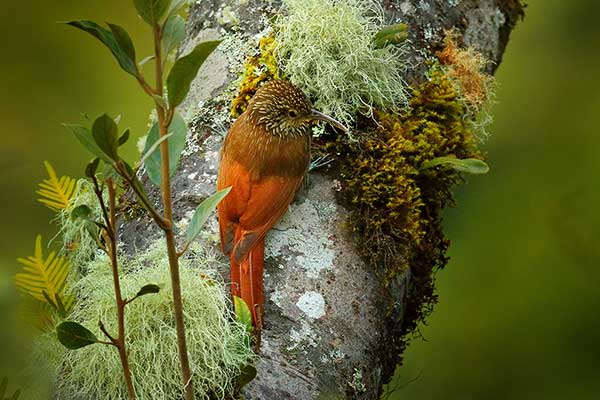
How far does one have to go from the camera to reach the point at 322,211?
227cm

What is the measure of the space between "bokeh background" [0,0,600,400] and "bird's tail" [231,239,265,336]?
1.24 meters

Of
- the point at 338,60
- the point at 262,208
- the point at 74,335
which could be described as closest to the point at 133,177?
the point at 74,335

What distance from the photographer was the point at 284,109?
249 cm

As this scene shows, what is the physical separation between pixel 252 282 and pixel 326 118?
580mm

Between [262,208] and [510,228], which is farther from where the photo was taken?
[510,228]

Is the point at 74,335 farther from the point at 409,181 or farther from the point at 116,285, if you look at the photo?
the point at 409,181

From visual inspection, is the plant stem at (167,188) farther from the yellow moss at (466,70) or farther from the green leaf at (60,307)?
the yellow moss at (466,70)

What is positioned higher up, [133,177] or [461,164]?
[133,177]

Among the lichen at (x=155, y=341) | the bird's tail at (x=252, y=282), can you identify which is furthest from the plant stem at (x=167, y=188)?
the bird's tail at (x=252, y=282)

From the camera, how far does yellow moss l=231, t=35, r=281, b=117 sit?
2516 millimetres

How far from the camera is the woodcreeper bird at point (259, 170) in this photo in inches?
83.2

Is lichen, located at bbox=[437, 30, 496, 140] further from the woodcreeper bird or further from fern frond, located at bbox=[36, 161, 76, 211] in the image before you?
fern frond, located at bbox=[36, 161, 76, 211]

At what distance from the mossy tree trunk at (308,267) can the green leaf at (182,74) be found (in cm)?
78

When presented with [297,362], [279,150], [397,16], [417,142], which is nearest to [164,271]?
[297,362]
